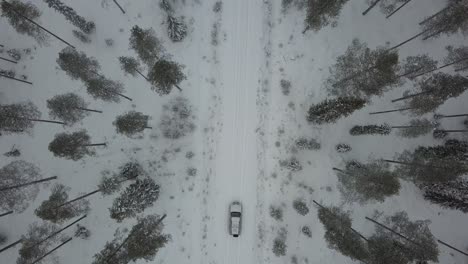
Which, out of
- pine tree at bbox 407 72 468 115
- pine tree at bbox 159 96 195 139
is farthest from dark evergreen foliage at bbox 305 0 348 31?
pine tree at bbox 159 96 195 139

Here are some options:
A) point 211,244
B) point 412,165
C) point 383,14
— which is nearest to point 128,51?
point 211,244

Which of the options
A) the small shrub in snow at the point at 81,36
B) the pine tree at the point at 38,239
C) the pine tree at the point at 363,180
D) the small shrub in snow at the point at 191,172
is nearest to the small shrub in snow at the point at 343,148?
the pine tree at the point at 363,180

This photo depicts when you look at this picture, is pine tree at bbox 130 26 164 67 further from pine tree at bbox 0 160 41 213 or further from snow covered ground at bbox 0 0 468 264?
pine tree at bbox 0 160 41 213

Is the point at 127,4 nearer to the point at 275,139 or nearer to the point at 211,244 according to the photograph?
the point at 275,139

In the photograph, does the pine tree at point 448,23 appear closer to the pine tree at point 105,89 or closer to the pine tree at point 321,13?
the pine tree at point 321,13

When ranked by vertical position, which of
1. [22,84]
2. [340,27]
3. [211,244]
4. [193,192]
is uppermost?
[340,27]

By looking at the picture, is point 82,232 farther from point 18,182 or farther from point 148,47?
point 148,47
